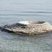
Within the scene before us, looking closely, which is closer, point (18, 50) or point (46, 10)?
point (18, 50)

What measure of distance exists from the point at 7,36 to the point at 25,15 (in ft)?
18.4

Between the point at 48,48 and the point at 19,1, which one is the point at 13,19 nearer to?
the point at 48,48

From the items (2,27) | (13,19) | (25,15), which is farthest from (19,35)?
(25,15)

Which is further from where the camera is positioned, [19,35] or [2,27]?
[2,27]

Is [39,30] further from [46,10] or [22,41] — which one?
[46,10]

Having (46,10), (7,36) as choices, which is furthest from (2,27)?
(46,10)

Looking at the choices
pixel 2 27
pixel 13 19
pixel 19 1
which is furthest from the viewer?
pixel 19 1

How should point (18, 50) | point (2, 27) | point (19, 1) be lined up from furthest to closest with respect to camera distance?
point (19, 1), point (2, 27), point (18, 50)

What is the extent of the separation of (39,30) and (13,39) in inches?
64.0

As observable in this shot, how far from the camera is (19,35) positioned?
456 inches

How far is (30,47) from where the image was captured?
395 inches

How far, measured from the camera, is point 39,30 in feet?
39.2

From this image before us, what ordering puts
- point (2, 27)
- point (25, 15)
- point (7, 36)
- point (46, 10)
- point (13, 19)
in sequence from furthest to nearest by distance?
point (46, 10), point (25, 15), point (13, 19), point (2, 27), point (7, 36)

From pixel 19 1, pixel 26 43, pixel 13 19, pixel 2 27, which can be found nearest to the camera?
pixel 26 43
